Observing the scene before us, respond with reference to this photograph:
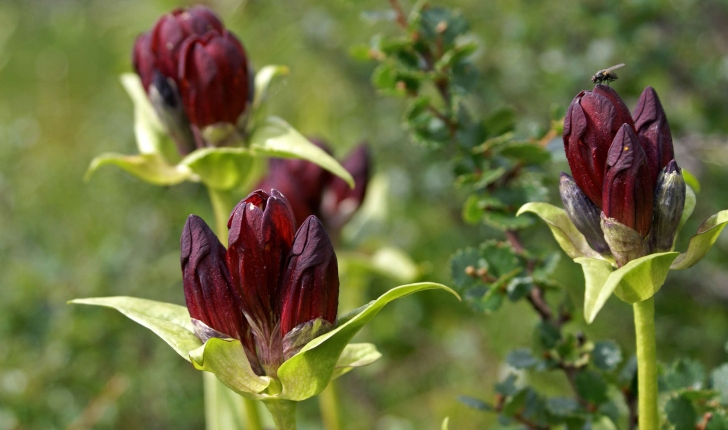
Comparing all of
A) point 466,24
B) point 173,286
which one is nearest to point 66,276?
point 173,286

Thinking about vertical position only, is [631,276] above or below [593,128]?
below

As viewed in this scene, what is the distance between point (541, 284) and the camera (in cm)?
102

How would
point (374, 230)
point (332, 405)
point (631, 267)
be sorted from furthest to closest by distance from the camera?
point (374, 230) → point (332, 405) → point (631, 267)

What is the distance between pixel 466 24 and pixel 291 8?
5.92 feet

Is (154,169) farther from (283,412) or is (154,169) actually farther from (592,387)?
(592,387)

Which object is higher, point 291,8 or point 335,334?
point 291,8

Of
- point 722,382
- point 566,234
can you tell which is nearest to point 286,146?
point 566,234

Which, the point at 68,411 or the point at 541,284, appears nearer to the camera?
the point at 541,284

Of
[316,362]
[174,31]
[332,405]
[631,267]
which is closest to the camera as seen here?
[631,267]

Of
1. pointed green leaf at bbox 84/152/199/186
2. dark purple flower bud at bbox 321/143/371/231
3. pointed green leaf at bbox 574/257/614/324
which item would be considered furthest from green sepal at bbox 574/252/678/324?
dark purple flower bud at bbox 321/143/371/231

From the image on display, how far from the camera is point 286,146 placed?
1037 mm

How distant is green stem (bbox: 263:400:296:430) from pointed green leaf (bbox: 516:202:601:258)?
345 mm

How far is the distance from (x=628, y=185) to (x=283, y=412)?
1.50ft

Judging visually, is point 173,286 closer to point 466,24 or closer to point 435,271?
point 435,271
